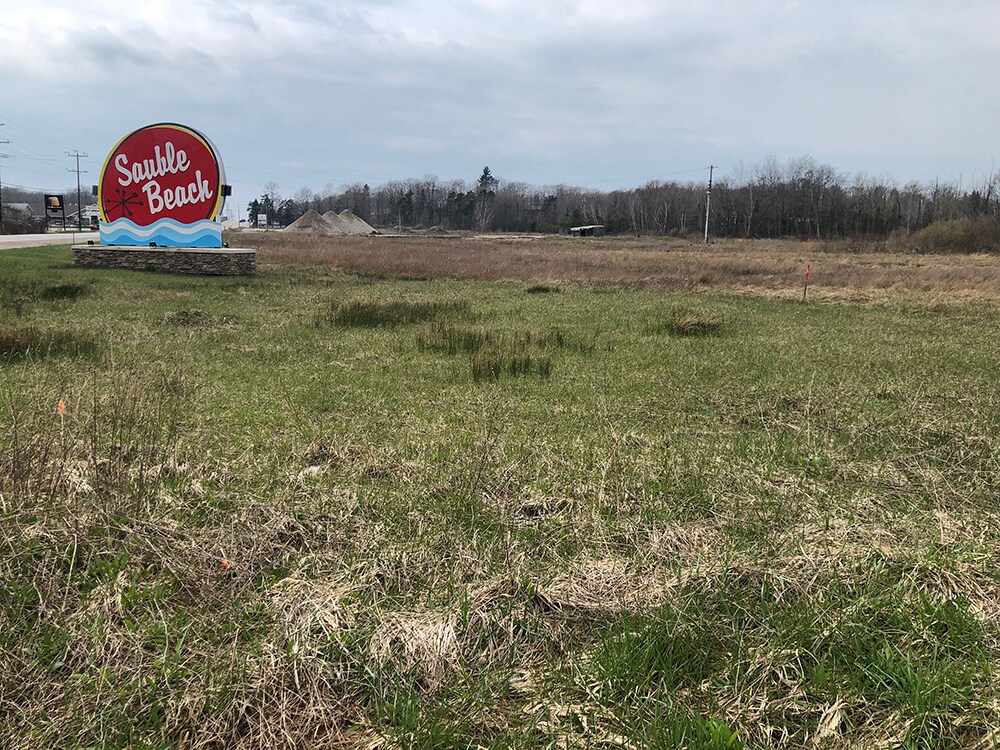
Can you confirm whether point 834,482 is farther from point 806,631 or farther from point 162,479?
point 162,479

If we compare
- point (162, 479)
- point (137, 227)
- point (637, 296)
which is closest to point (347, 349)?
point (162, 479)

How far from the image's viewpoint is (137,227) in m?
23.9

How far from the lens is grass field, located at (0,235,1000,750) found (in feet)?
8.14

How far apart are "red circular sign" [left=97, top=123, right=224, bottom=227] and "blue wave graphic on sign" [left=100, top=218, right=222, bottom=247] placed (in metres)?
0.17

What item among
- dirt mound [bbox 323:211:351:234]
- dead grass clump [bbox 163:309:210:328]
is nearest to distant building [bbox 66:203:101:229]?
dirt mound [bbox 323:211:351:234]

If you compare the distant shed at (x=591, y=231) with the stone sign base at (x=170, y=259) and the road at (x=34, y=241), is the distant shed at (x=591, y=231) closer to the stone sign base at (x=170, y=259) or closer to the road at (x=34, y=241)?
the road at (x=34, y=241)

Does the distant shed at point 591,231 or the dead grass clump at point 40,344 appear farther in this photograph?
the distant shed at point 591,231

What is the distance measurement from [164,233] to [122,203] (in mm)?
1902

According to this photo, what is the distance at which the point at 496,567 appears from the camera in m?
3.42

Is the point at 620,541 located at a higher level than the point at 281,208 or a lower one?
lower

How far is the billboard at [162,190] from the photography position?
23.2 meters

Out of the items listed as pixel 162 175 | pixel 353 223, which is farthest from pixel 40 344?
pixel 353 223

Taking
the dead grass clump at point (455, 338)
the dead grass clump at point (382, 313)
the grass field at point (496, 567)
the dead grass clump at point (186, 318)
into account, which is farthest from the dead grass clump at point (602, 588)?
the dead grass clump at point (186, 318)

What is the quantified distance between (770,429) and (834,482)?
1.68 meters
